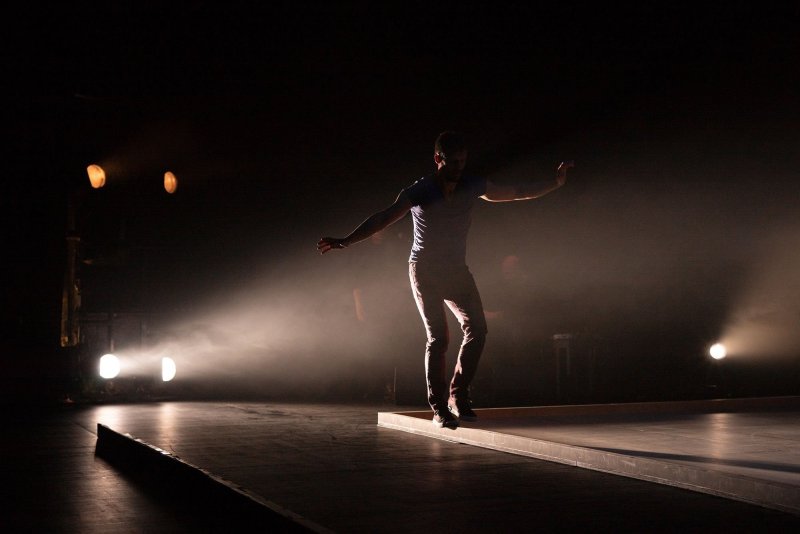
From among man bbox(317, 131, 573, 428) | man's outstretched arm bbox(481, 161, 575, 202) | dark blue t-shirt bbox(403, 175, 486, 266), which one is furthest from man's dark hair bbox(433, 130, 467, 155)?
man's outstretched arm bbox(481, 161, 575, 202)

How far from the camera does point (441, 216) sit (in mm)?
4441

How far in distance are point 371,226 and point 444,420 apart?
108cm

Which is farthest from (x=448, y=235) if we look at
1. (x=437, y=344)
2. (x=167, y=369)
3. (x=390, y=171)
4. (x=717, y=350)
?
(x=167, y=369)

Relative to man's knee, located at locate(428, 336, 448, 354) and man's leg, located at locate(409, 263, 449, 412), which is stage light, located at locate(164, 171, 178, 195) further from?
man's knee, located at locate(428, 336, 448, 354)

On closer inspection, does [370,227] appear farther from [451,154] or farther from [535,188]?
[535,188]

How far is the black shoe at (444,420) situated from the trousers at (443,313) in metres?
0.03

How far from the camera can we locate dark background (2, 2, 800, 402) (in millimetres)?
7184

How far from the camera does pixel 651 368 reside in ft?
28.1

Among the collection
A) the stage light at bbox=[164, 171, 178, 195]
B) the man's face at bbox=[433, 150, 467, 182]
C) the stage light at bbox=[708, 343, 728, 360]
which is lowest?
the stage light at bbox=[708, 343, 728, 360]

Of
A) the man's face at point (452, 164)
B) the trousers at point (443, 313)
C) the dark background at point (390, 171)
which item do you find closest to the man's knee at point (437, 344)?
the trousers at point (443, 313)

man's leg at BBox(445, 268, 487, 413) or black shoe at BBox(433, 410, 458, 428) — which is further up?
man's leg at BBox(445, 268, 487, 413)

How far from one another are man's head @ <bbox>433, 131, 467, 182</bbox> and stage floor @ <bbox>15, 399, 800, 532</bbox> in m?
1.27

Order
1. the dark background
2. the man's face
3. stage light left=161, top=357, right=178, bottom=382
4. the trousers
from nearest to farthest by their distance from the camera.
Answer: the man's face < the trousers < the dark background < stage light left=161, top=357, right=178, bottom=382

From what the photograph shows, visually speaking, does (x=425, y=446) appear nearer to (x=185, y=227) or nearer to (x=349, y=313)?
(x=349, y=313)
